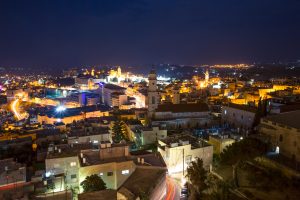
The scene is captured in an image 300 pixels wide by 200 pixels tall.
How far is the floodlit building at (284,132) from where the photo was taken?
1762 cm

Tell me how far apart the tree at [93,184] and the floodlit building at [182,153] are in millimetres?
5530

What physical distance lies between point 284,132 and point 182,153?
712cm

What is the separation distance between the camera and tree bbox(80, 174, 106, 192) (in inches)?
601

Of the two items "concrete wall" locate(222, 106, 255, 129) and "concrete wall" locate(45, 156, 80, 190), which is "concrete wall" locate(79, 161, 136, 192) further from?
"concrete wall" locate(222, 106, 255, 129)

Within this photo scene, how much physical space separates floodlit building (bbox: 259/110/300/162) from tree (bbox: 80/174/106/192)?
12.0 m

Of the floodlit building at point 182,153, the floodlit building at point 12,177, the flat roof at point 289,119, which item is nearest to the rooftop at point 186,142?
the floodlit building at point 182,153

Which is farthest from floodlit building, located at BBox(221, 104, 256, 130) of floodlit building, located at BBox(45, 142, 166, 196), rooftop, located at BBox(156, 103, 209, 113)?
floodlit building, located at BBox(45, 142, 166, 196)

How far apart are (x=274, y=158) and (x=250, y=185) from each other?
294cm

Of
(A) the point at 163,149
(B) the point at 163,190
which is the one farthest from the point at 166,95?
(B) the point at 163,190

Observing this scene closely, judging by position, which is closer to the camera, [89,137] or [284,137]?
[284,137]

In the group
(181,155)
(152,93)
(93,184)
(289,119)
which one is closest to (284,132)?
(289,119)

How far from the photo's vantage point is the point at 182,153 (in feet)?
65.1

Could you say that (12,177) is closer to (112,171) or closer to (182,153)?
(112,171)

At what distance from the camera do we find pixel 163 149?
20.3 meters
